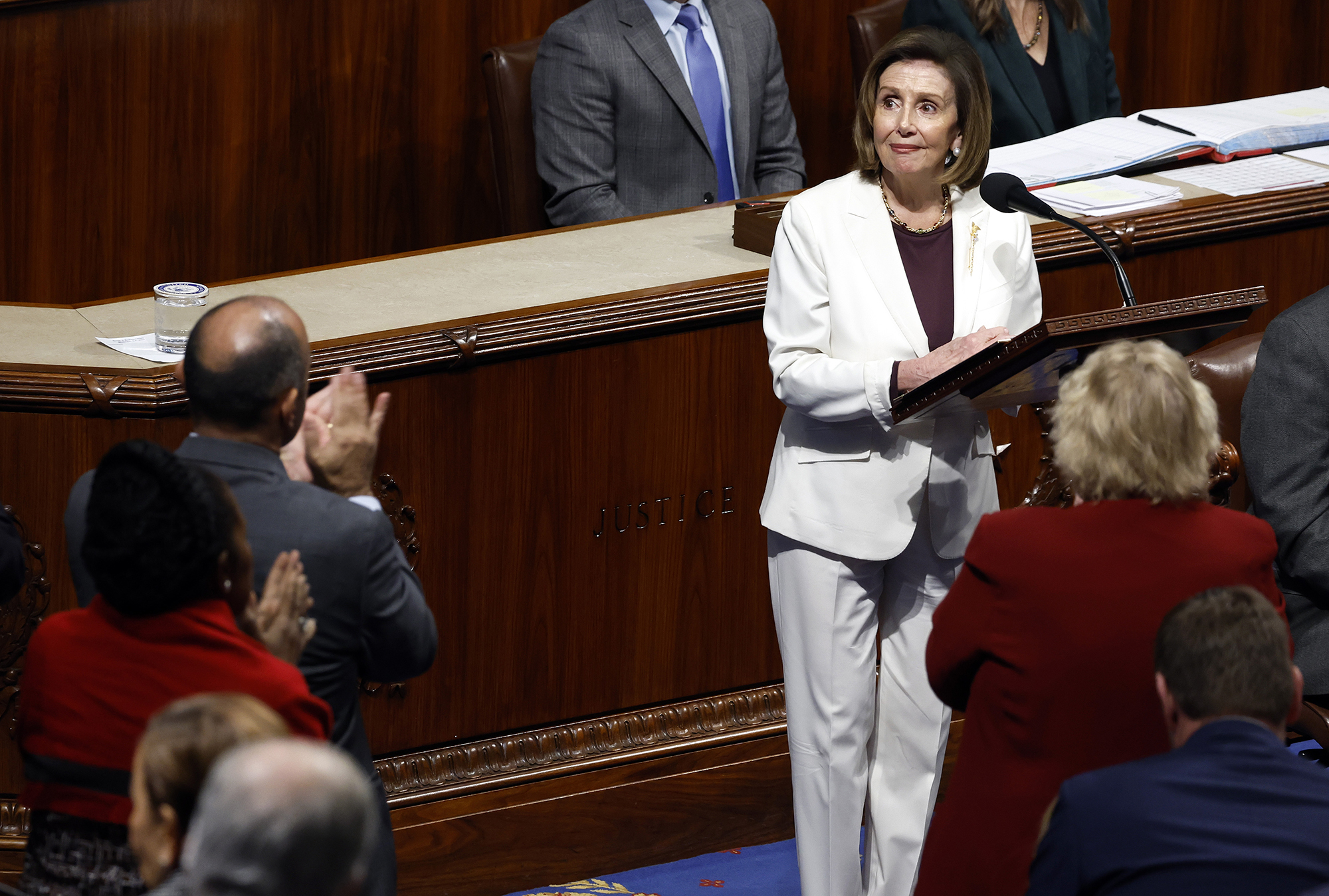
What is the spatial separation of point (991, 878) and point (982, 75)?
1297 mm

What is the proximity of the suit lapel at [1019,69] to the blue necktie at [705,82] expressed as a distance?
27.5 inches

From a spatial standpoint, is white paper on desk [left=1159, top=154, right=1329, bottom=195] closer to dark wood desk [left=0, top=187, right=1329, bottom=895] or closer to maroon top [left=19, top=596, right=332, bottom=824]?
dark wood desk [left=0, top=187, right=1329, bottom=895]

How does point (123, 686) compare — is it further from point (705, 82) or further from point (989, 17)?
point (989, 17)

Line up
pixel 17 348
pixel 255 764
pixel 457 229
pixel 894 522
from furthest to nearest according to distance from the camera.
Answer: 1. pixel 457 229
2. pixel 17 348
3. pixel 894 522
4. pixel 255 764

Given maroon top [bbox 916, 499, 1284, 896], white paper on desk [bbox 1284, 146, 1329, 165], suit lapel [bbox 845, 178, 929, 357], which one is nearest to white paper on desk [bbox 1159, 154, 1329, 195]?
white paper on desk [bbox 1284, 146, 1329, 165]

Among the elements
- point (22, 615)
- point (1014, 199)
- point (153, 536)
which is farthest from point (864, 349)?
point (22, 615)

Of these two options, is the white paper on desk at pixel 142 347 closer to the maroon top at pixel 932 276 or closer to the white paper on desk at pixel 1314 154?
the maroon top at pixel 932 276

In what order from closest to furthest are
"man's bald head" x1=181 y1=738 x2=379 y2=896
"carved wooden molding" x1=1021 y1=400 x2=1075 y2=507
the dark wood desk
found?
"man's bald head" x1=181 y1=738 x2=379 y2=896, the dark wood desk, "carved wooden molding" x1=1021 y1=400 x2=1075 y2=507

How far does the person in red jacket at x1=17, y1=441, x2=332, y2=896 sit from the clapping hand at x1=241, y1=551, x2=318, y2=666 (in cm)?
3

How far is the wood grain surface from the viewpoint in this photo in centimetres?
394

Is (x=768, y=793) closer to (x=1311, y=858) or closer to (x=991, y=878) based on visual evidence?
(x=991, y=878)

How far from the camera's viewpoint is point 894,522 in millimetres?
2715

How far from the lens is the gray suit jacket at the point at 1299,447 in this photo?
9.48ft

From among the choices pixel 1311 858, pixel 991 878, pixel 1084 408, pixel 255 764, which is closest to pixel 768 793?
pixel 991 878
